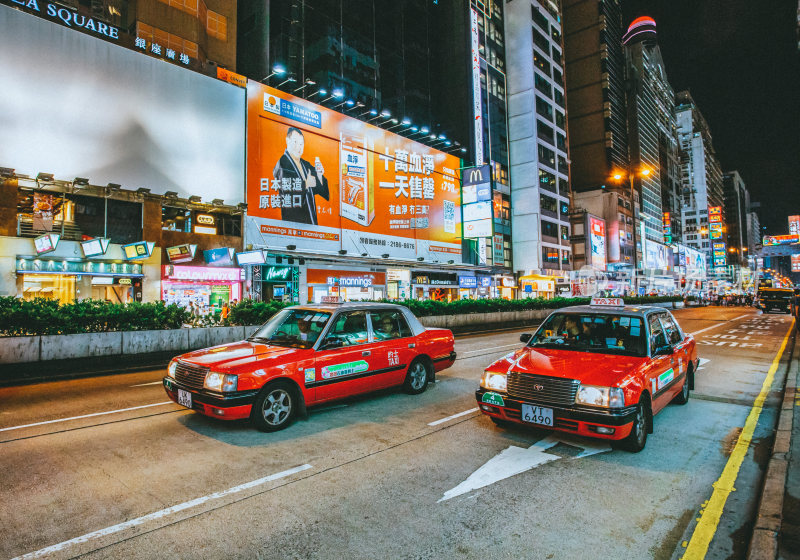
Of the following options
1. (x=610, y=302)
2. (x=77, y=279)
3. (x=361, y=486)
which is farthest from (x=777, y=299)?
(x=77, y=279)

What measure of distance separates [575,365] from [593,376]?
1.19ft

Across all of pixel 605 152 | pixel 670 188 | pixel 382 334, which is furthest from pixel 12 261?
pixel 670 188

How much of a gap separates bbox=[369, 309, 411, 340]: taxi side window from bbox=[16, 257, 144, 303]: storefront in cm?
1229

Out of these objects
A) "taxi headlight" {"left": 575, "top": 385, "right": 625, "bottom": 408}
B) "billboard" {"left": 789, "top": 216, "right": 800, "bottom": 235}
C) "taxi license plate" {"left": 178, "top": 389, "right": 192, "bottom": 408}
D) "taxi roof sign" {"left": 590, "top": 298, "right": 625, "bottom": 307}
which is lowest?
"taxi license plate" {"left": 178, "top": 389, "right": 192, "bottom": 408}

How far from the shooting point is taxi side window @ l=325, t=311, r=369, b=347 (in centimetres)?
596

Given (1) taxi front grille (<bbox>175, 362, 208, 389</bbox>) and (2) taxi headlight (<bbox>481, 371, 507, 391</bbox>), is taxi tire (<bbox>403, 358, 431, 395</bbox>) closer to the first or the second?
(2) taxi headlight (<bbox>481, 371, 507, 391</bbox>)

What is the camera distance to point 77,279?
1644cm

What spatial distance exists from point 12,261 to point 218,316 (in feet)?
28.7

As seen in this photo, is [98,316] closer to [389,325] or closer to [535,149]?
[389,325]

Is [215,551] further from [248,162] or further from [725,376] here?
[248,162]

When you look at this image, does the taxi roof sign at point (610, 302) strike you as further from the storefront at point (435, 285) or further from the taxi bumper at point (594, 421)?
the storefront at point (435, 285)

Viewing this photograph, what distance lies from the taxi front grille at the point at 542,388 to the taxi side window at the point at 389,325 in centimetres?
256

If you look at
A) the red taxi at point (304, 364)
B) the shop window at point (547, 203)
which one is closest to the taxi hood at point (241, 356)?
the red taxi at point (304, 364)

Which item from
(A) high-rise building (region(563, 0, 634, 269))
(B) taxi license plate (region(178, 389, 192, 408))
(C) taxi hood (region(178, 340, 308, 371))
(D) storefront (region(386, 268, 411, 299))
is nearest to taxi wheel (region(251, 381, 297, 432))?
(C) taxi hood (region(178, 340, 308, 371))
